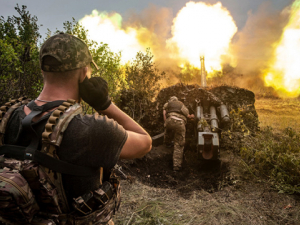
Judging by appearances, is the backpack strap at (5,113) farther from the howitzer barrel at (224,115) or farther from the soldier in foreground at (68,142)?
the howitzer barrel at (224,115)

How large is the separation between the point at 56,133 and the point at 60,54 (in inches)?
22.3

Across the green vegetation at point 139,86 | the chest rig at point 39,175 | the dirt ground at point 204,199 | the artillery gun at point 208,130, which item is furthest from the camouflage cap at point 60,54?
the green vegetation at point 139,86

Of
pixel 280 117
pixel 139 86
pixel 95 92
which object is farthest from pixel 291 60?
pixel 95 92

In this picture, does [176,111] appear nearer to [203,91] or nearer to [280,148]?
[203,91]

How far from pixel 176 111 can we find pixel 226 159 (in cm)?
236

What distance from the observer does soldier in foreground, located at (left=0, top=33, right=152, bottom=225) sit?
45.5 inches

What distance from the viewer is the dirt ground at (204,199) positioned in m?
3.50

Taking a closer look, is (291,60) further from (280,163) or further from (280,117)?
(280,163)

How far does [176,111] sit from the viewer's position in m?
7.51

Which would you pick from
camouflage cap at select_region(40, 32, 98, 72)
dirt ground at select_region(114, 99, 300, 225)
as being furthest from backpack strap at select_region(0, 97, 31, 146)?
dirt ground at select_region(114, 99, 300, 225)

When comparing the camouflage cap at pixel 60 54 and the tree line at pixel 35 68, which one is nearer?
the camouflage cap at pixel 60 54

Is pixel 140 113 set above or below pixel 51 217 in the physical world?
above

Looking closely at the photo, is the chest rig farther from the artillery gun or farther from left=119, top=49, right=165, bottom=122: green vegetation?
left=119, top=49, right=165, bottom=122: green vegetation

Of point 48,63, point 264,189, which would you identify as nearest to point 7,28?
point 48,63
